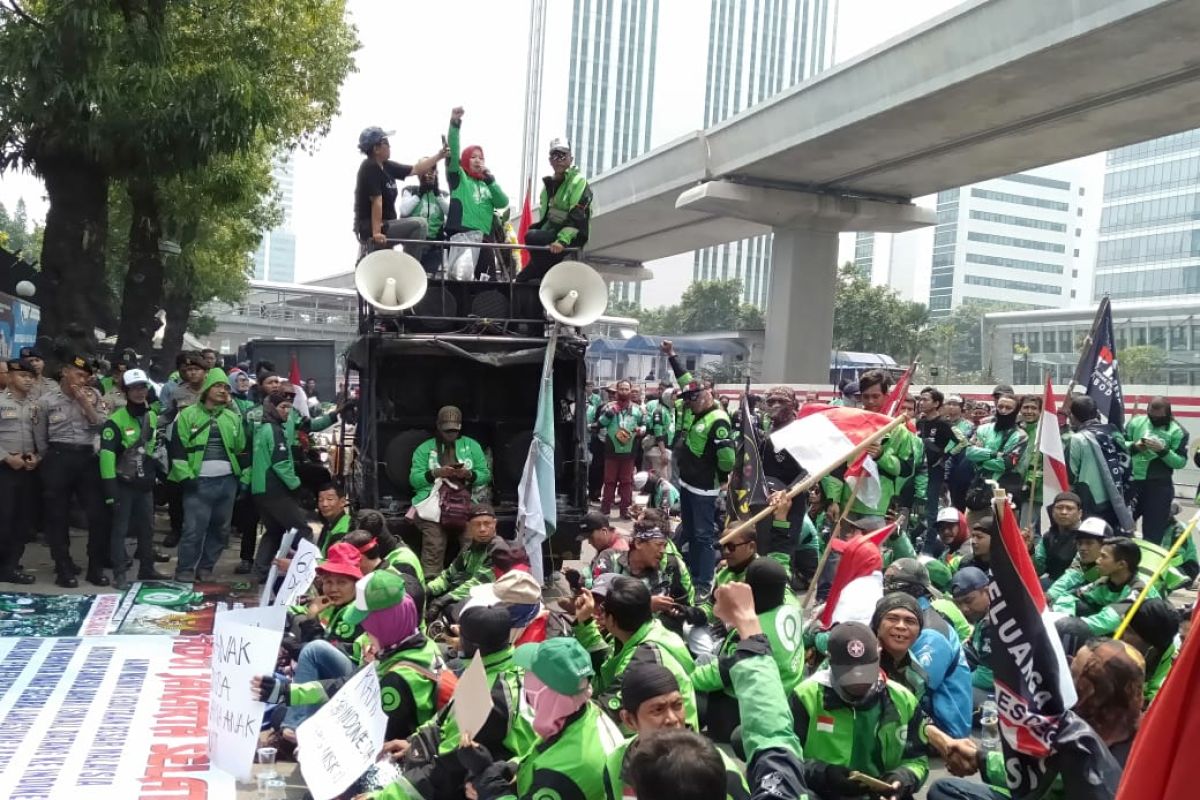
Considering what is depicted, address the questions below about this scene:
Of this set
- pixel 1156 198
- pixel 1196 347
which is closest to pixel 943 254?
pixel 1156 198

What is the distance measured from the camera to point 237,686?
193 inches

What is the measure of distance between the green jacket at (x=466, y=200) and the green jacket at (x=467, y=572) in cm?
384

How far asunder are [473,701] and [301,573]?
130 inches

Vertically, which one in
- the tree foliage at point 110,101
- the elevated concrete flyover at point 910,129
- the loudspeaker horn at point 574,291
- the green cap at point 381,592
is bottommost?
the green cap at point 381,592

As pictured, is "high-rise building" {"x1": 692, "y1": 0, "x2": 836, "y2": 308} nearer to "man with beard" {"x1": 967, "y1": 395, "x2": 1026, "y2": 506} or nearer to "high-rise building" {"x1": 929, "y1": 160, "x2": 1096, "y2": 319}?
"high-rise building" {"x1": 929, "y1": 160, "x2": 1096, "y2": 319}

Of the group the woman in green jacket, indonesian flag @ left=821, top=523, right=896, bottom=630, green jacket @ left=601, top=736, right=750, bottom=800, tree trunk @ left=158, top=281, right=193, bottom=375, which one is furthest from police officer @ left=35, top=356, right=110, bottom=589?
tree trunk @ left=158, top=281, right=193, bottom=375

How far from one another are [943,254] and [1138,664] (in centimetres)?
Result: 13165

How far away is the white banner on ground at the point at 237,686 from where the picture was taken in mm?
4820

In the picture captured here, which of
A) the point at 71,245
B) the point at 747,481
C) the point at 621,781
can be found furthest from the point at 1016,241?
the point at 621,781

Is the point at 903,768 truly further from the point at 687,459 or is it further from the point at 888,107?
the point at 888,107

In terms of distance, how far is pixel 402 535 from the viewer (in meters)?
9.00

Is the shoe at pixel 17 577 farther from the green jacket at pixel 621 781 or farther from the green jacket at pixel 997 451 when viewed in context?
the green jacket at pixel 997 451

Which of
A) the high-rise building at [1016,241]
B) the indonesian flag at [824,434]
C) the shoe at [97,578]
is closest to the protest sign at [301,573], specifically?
the indonesian flag at [824,434]

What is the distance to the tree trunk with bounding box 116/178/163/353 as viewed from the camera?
56.6 ft
